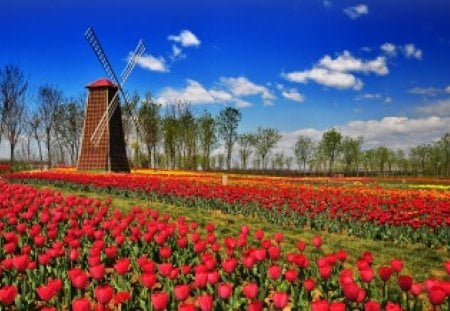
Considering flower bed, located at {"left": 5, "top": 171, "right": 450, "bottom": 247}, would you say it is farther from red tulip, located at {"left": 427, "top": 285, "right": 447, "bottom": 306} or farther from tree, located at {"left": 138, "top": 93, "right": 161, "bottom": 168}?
tree, located at {"left": 138, "top": 93, "right": 161, "bottom": 168}

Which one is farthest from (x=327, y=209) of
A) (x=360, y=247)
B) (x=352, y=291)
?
(x=352, y=291)

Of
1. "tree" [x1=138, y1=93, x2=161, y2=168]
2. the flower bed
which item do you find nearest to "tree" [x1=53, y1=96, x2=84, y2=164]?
"tree" [x1=138, y1=93, x2=161, y2=168]

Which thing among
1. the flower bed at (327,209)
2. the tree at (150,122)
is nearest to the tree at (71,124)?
the tree at (150,122)

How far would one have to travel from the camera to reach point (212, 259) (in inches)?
205

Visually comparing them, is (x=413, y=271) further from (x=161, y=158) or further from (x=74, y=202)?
(x=161, y=158)

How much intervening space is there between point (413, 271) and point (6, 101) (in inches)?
1997

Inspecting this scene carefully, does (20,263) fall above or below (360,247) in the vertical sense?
above

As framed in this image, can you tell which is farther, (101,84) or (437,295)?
(101,84)

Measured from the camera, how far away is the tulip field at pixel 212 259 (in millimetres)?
4648

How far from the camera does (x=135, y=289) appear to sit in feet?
19.6

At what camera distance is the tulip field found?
4.65 m

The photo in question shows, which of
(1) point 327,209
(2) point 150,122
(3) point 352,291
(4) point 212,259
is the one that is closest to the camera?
(3) point 352,291

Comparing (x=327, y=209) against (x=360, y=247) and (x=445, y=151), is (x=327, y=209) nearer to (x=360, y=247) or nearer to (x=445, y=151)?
(x=360, y=247)

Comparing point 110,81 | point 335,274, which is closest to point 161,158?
point 110,81
